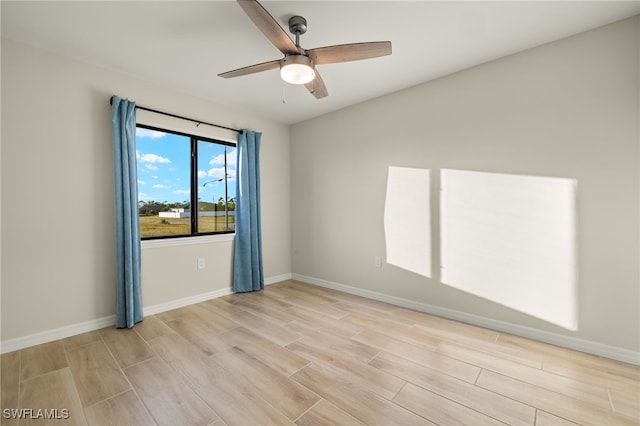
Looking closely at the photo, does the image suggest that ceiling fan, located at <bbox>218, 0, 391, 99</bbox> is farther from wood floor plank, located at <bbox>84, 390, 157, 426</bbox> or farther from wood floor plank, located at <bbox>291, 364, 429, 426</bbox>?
wood floor plank, located at <bbox>84, 390, 157, 426</bbox>

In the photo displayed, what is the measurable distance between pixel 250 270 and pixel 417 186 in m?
2.33

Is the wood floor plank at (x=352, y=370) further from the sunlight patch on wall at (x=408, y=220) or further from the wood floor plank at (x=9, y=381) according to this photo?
the wood floor plank at (x=9, y=381)

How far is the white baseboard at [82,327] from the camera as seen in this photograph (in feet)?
7.06

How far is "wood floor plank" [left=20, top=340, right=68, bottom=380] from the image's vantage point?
1.89 metres

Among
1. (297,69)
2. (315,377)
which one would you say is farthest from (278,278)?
(297,69)

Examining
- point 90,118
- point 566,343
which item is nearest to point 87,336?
point 90,118

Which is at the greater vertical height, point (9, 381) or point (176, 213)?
point (176, 213)

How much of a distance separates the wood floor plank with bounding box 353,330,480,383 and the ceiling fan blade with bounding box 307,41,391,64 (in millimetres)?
2163

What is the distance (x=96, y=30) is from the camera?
2.09 meters

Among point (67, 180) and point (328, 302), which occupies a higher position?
point (67, 180)

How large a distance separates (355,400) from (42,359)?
229cm

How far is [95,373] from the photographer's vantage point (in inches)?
73.4

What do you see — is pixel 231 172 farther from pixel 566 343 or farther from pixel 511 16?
pixel 566 343

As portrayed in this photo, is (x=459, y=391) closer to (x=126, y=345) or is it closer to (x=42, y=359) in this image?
(x=126, y=345)
